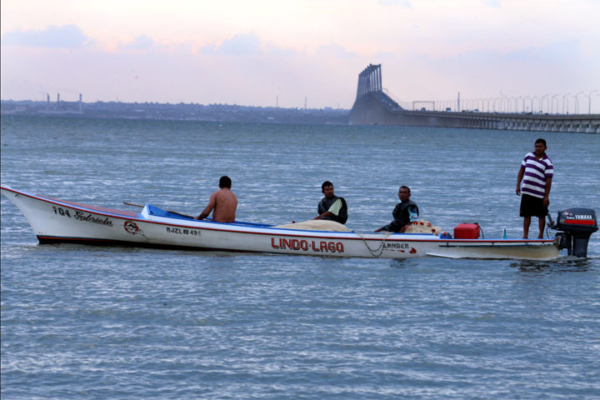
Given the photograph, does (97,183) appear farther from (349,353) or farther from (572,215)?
(349,353)

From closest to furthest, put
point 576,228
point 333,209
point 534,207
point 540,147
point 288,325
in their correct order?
point 288,325
point 576,228
point 540,147
point 534,207
point 333,209

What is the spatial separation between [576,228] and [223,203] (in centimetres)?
655

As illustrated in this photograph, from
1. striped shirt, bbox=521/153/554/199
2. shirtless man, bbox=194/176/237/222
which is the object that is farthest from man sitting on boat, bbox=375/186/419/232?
shirtless man, bbox=194/176/237/222

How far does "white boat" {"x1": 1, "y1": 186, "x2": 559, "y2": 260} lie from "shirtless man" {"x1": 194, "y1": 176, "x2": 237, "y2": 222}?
0.82 feet

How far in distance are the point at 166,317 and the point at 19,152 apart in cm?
5765

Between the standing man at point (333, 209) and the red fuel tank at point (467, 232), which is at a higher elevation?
the standing man at point (333, 209)

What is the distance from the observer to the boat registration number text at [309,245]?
17312mm

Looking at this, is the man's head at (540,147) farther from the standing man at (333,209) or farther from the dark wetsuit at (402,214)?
the standing man at (333,209)

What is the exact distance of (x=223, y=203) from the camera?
58.5ft

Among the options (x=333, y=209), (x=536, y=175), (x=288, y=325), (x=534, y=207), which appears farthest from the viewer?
(x=333, y=209)

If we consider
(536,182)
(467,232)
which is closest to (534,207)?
(536,182)

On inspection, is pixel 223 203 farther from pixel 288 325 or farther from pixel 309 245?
pixel 288 325

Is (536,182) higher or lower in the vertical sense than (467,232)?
higher

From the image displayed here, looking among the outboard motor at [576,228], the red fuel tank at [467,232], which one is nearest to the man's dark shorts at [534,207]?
the outboard motor at [576,228]
